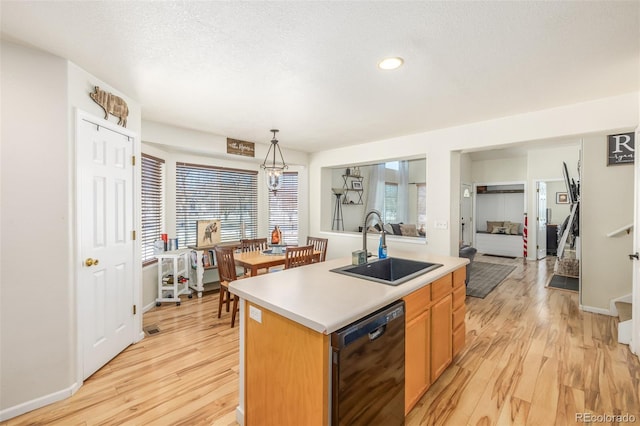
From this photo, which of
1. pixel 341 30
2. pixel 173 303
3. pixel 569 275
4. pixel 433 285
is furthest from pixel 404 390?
pixel 569 275

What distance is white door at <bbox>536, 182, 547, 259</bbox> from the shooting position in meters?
7.03

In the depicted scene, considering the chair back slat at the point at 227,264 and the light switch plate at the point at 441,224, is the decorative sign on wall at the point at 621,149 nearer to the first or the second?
the light switch plate at the point at 441,224

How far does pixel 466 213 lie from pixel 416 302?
7.04 meters

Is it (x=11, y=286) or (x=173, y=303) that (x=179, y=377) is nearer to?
(x=11, y=286)

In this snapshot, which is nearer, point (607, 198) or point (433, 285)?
point (433, 285)

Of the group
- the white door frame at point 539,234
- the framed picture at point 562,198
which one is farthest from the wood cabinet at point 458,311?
the framed picture at point 562,198

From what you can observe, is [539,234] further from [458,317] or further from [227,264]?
[227,264]

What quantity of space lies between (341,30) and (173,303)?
400 centimetres

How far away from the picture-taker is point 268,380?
59.7 inches

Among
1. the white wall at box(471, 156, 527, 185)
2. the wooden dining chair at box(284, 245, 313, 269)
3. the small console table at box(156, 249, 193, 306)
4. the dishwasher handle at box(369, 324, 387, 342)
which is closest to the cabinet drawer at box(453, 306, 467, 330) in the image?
the dishwasher handle at box(369, 324, 387, 342)

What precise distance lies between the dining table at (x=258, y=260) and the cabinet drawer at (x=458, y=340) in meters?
1.95

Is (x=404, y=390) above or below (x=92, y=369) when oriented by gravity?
above

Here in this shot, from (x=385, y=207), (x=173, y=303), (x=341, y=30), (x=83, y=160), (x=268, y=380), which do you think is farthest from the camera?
(x=385, y=207)

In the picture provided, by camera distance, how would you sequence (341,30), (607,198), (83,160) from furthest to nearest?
(607,198)
(83,160)
(341,30)
